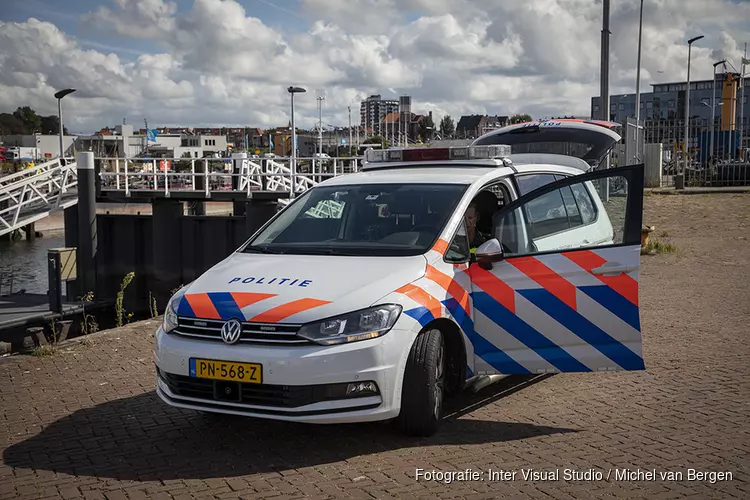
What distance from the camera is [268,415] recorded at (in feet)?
16.2

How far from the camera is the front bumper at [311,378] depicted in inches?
188

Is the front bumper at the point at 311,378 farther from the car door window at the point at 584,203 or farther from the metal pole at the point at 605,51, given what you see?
the metal pole at the point at 605,51

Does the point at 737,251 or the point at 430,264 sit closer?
the point at 430,264

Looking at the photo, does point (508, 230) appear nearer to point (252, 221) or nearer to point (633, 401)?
point (633, 401)

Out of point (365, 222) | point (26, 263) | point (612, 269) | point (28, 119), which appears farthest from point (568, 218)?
point (28, 119)

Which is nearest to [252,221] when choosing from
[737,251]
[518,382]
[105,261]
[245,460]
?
[105,261]

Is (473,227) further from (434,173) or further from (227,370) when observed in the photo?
(227,370)

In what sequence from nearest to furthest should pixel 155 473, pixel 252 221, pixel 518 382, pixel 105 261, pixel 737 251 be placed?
pixel 155 473, pixel 518 382, pixel 737 251, pixel 252 221, pixel 105 261

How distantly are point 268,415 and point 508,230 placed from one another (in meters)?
2.20

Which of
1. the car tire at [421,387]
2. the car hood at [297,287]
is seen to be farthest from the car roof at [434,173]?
the car tire at [421,387]

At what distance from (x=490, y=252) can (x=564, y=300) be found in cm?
62

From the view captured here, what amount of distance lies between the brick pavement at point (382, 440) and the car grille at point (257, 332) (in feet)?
2.59

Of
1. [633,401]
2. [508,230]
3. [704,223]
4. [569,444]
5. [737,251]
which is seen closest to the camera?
[569,444]

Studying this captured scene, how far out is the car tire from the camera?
5.09 meters
